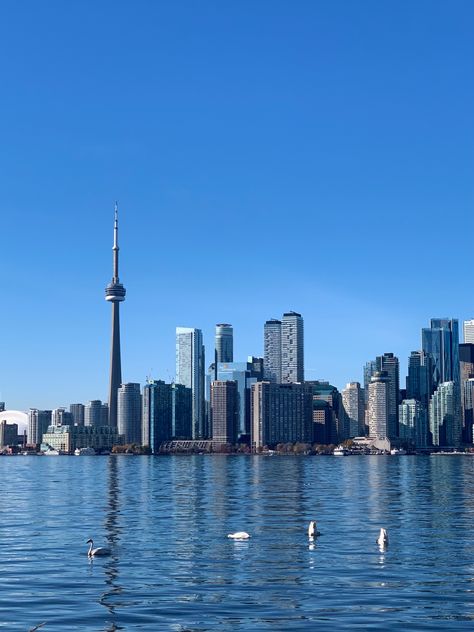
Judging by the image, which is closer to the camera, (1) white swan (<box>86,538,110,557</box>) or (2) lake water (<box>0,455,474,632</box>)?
(2) lake water (<box>0,455,474,632</box>)

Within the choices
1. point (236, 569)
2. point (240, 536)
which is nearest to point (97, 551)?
point (236, 569)

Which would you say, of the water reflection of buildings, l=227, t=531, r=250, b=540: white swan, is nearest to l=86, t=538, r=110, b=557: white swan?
the water reflection of buildings

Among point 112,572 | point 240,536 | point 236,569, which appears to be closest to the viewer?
point 112,572

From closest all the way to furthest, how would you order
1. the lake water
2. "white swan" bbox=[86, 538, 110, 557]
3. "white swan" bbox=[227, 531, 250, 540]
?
the lake water, "white swan" bbox=[86, 538, 110, 557], "white swan" bbox=[227, 531, 250, 540]

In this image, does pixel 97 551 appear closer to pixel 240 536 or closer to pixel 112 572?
pixel 112 572

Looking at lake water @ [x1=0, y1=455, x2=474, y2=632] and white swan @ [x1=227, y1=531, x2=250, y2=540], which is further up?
white swan @ [x1=227, y1=531, x2=250, y2=540]

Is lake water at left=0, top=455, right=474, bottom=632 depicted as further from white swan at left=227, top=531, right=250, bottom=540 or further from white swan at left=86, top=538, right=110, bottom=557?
white swan at left=227, top=531, right=250, bottom=540

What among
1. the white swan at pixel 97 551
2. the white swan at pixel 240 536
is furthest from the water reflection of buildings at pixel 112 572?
the white swan at pixel 240 536

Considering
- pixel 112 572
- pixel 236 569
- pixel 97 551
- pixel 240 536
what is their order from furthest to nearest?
pixel 240 536 → pixel 97 551 → pixel 236 569 → pixel 112 572

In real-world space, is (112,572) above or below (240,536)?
below

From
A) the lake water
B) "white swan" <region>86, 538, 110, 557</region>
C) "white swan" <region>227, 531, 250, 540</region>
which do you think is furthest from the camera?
"white swan" <region>227, 531, 250, 540</region>

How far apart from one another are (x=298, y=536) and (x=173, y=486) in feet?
284

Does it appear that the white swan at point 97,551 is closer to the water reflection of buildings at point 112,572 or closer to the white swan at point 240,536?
the water reflection of buildings at point 112,572

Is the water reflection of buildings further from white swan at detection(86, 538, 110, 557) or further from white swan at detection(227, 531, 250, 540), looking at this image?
white swan at detection(227, 531, 250, 540)
